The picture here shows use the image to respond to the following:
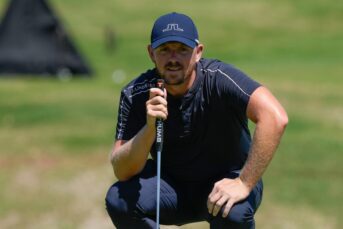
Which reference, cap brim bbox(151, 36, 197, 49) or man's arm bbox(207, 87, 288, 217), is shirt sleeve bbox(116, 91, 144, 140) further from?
man's arm bbox(207, 87, 288, 217)

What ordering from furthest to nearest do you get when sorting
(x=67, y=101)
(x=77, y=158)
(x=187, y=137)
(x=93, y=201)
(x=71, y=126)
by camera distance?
(x=67, y=101), (x=71, y=126), (x=77, y=158), (x=93, y=201), (x=187, y=137)

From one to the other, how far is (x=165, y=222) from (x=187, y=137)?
694mm

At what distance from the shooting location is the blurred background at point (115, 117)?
1352 cm

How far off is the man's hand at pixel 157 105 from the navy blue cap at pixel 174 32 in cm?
38

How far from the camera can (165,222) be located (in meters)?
7.60

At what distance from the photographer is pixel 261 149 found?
6957 millimetres

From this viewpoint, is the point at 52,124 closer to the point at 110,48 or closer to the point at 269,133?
the point at 269,133

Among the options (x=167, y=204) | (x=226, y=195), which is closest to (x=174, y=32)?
(x=226, y=195)

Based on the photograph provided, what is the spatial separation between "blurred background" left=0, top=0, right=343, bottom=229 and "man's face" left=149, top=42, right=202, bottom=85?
5028mm

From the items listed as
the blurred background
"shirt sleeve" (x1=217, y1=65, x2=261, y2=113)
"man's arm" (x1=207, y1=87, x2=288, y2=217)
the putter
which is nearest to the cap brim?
the putter

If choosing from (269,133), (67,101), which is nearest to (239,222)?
(269,133)

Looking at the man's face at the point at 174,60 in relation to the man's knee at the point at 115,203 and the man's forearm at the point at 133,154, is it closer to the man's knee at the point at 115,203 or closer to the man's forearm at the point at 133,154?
the man's forearm at the point at 133,154

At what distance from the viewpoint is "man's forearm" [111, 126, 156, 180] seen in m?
7.10

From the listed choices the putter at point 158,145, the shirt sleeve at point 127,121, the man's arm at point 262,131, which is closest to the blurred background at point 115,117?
the shirt sleeve at point 127,121
